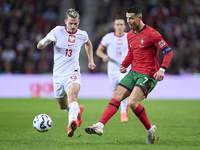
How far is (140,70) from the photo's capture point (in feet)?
Answer: 19.9

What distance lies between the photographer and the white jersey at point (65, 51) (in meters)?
6.70

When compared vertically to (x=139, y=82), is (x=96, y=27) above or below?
below

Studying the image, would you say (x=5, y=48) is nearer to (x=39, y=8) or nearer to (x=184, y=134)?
(x=39, y=8)

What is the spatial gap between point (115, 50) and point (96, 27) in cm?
965

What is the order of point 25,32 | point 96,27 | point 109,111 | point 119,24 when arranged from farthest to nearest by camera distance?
point 96,27, point 25,32, point 119,24, point 109,111

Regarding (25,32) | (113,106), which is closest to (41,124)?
(113,106)

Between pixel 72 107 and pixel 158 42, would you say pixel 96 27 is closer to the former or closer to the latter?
pixel 72 107

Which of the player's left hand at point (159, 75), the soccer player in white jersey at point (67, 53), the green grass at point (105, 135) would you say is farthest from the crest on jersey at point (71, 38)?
the player's left hand at point (159, 75)

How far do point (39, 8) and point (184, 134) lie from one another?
13.9 meters

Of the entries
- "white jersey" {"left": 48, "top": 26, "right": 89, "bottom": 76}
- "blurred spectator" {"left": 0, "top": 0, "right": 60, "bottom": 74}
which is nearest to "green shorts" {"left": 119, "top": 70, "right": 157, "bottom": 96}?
"white jersey" {"left": 48, "top": 26, "right": 89, "bottom": 76}

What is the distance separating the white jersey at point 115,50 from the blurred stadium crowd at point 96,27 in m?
7.02

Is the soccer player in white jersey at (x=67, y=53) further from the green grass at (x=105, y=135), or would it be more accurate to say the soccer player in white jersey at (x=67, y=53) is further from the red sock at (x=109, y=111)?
the red sock at (x=109, y=111)

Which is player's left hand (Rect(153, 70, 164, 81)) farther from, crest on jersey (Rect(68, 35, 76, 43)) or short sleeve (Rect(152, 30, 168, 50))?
crest on jersey (Rect(68, 35, 76, 43))

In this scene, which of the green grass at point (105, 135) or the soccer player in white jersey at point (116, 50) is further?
the soccer player in white jersey at point (116, 50)
